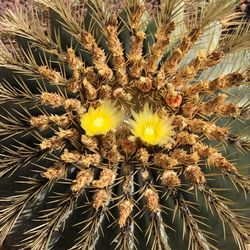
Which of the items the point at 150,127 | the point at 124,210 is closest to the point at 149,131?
the point at 150,127

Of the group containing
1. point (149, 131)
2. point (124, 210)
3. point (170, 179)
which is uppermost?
point (149, 131)

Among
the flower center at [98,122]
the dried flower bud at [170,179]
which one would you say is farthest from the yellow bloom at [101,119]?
the dried flower bud at [170,179]

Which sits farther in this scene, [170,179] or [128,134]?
[128,134]

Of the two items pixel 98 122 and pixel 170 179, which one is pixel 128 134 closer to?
pixel 98 122

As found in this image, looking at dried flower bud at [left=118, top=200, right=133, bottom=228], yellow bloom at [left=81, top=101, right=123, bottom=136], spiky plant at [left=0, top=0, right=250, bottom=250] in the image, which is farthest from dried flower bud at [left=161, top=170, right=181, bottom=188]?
yellow bloom at [left=81, top=101, right=123, bottom=136]

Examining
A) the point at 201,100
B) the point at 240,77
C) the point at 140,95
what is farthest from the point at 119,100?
Answer: the point at 240,77

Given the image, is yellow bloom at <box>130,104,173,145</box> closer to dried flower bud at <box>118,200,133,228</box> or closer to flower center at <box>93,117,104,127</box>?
flower center at <box>93,117,104,127</box>

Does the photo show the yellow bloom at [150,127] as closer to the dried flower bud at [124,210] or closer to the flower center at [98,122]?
the flower center at [98,122]
